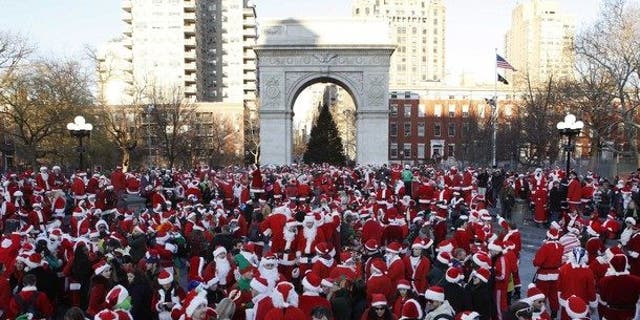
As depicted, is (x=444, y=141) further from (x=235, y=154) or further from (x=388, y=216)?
(x=388, y=216)

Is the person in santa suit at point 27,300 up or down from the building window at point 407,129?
down

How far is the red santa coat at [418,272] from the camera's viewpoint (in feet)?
28.6

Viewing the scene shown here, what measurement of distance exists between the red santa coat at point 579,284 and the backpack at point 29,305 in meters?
7.06

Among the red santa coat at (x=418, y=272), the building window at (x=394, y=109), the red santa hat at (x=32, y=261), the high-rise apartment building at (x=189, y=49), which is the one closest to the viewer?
the red santa hat at (x=32, y=261)

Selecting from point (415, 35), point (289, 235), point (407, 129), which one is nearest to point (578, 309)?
point (289, 235)

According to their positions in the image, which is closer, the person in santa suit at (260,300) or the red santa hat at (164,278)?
the person in santa suit at (260,300)

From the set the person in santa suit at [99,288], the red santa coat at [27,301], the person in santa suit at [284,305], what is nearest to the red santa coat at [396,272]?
the person in santa suit at [284,305]

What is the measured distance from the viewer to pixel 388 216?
12.8 meters

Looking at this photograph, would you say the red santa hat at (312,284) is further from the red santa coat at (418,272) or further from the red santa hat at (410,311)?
the red santa coat at (418,272)

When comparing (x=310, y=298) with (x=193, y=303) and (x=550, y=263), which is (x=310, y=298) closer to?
(x=193, y=303)

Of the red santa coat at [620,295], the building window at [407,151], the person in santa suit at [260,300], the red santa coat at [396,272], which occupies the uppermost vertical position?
the person in santa suit at [260,300]

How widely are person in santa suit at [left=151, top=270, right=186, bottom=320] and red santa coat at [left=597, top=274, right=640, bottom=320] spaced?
19.4ft

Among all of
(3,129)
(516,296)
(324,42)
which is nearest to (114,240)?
(516,296)

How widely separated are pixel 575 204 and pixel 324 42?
91.1 feet
